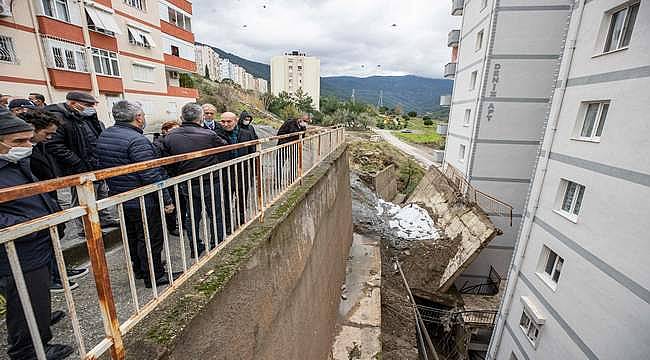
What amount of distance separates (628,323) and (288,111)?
126ft

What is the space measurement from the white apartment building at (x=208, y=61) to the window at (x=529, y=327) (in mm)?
75466

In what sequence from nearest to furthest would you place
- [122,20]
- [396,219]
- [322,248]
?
1. [322,248]
2. [396,219]
3. [122,20]

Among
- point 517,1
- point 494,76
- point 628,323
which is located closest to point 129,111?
point 628,323

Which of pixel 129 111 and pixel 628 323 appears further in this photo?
pixel 628 323

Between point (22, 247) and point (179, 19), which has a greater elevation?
point (179, 19)

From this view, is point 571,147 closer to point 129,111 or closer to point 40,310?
point 129,111

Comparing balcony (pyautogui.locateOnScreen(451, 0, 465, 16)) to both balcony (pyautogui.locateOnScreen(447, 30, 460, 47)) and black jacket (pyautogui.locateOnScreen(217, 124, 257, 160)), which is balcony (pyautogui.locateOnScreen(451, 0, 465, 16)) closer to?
balcony (pyautogui.locateOnScreen(447, 30, 460, 47))

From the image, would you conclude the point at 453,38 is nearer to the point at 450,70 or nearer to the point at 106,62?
the point at 450,70

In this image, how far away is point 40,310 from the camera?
174 centimetres

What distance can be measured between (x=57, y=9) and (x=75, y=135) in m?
13.9

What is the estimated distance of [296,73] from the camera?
8588 cm

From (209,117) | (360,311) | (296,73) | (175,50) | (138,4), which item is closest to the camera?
(209,117)

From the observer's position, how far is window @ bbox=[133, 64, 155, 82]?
53.7ft

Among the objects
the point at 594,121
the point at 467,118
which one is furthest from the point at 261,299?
the point at 467,118
